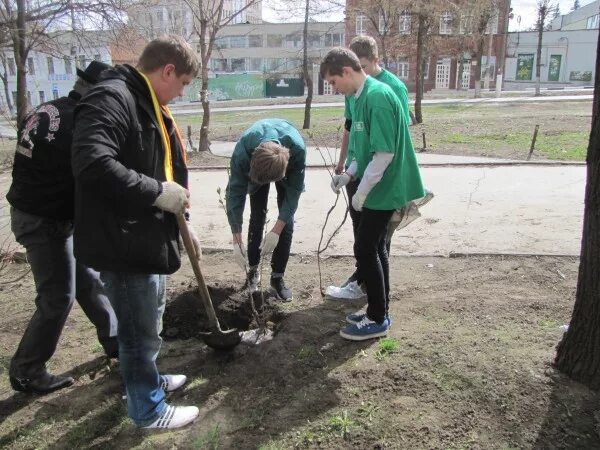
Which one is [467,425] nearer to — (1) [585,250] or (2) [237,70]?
(1) [585,250]

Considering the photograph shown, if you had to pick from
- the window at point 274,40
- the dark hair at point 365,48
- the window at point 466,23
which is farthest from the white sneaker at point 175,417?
the window at point 274,40

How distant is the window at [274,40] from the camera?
58.1 m

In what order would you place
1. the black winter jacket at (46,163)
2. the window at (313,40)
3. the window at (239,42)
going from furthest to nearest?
1. the window at (239,42)
2. the window at (313,40)
3. the black winter jacket at (46,163)

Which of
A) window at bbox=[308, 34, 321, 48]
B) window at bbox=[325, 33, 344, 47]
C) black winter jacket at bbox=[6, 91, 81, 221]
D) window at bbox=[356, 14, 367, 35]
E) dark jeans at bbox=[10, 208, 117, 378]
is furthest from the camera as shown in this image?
window at bbox=[325, 33, 344, 47]

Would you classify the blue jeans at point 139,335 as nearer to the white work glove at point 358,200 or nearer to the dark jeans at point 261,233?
the white work glove at point 358,200

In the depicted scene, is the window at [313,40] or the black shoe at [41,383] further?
the window at [313,40]

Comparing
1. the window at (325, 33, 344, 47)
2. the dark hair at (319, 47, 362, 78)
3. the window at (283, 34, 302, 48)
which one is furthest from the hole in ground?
the window at (283, 34, 302, 48)

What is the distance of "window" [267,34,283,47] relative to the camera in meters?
58.1

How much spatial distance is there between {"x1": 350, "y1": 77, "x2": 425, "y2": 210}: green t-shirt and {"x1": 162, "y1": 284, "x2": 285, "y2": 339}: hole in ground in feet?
3.75

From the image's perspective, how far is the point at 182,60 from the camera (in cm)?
211

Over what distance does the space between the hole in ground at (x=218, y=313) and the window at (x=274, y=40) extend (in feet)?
191

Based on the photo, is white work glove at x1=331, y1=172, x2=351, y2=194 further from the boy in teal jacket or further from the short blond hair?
the short blond hair

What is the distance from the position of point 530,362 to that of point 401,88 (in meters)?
2.11

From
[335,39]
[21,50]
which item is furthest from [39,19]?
[335,39]
